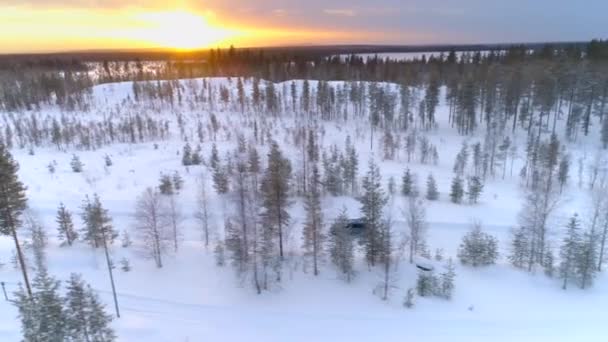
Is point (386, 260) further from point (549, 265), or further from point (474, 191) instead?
point (474, 191)

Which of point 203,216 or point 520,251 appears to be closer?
point 520,251

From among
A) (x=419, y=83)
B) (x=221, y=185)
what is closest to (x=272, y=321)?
(x=221, y=185)

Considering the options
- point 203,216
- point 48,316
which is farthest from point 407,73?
point 48,316

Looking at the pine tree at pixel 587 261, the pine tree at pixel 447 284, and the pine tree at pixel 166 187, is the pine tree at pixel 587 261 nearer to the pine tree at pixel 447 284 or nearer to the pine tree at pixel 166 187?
the pine tree at pixel 447 284

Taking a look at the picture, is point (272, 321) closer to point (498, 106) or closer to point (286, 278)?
point (286, 278)

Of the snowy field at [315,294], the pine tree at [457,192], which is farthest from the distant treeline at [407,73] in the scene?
the pine tree at [457,192]

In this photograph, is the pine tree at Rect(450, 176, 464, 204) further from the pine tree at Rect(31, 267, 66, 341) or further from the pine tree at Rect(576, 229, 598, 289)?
the pine tree at Rect(31, 267, 66, 341)

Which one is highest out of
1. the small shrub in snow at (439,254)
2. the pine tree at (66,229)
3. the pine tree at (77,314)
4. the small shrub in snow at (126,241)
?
the pine tree at (77,314)

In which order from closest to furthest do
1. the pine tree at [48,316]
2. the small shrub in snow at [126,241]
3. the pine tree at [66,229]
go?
the pine tree at [48,316] → the pine tree at [66,229] → the small shrub in snow at [126,241]
